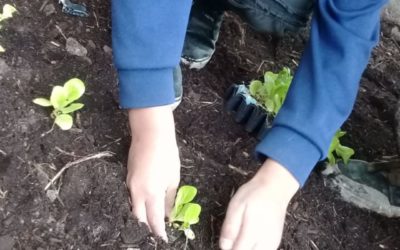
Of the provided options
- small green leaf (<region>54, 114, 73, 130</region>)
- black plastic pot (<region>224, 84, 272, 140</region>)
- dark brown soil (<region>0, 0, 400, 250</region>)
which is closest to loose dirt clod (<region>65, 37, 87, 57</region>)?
dark brown soil (<region>0, 0, 400, 250</region>)

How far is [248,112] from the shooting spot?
1513 millimetres

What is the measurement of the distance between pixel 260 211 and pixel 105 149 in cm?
36

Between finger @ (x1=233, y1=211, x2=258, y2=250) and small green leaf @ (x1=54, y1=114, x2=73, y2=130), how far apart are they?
405 millimetres

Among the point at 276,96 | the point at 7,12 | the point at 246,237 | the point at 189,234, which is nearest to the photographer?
the point at 246,237

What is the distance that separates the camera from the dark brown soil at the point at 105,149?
3.74ft

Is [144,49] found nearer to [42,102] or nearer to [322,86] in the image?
[42,102]

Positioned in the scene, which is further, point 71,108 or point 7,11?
point 7,11

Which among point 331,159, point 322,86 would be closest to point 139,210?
point 322,86

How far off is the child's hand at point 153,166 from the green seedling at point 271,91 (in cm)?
38

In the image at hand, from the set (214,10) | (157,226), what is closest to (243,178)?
(157,226)

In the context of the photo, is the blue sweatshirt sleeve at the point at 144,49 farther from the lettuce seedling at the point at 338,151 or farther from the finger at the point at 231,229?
the lettuce seedling at the point at 338,151

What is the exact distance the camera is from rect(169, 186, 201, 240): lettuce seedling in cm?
121

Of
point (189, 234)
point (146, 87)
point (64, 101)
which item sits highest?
point (146, 87)

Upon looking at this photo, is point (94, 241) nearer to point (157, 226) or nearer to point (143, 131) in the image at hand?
point (157, 226)
